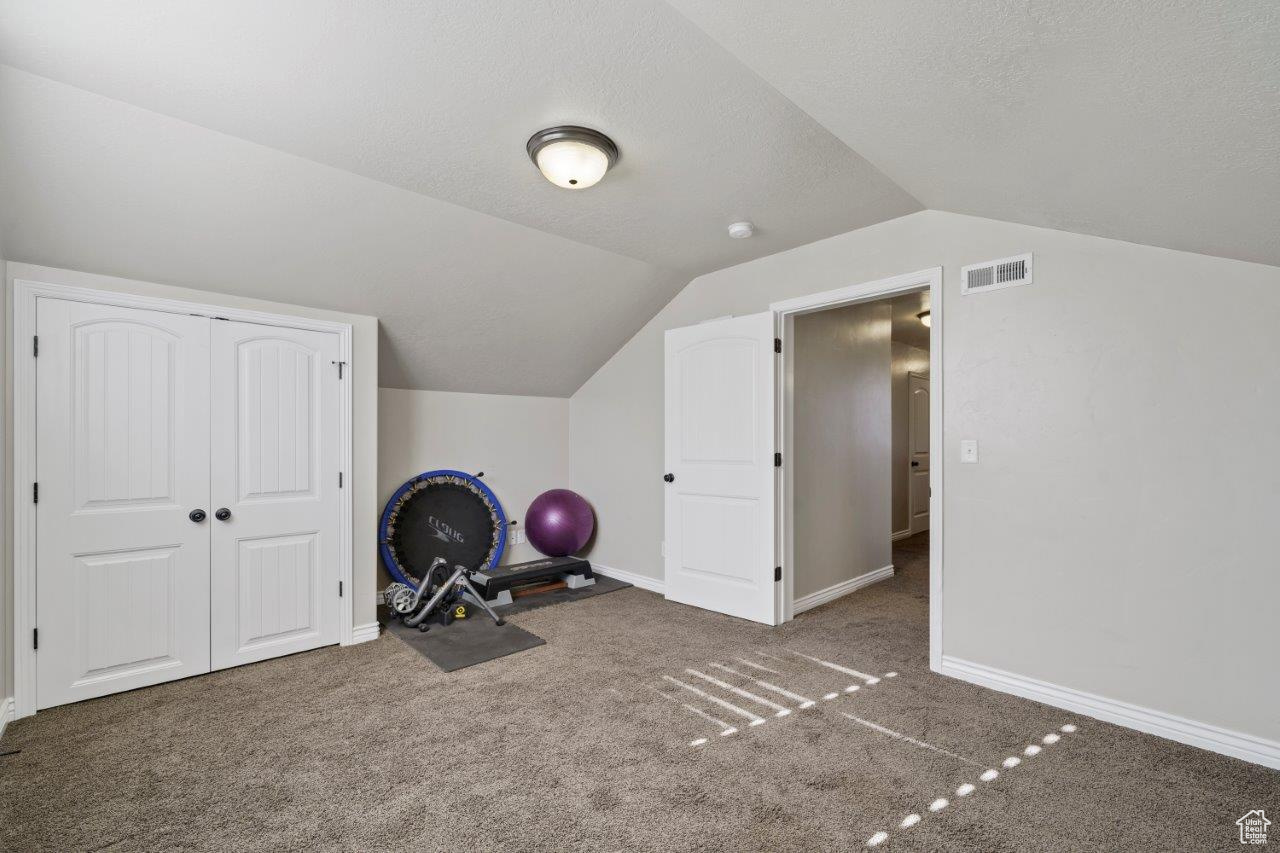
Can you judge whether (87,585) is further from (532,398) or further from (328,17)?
(532,398)

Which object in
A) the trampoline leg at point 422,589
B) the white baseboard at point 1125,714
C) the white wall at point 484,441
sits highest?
the white wall at point 484,441

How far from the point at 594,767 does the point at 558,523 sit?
2.75m

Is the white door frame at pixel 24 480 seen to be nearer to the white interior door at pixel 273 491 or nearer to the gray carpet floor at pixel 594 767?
the gray carpet floor at pixel 594 767

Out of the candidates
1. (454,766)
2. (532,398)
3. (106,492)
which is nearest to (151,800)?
(454,766)

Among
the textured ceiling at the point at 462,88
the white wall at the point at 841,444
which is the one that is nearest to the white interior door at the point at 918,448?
the white wall at the point at 841,444

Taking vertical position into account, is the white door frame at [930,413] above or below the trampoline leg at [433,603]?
above

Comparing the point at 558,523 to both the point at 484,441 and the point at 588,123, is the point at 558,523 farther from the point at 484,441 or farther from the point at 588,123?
the point at 588,123

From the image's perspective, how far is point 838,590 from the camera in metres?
4.41

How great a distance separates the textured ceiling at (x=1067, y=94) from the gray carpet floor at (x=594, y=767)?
77.3 inches

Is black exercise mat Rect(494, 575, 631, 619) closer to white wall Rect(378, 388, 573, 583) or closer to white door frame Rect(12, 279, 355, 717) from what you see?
white wall Rect(378, 388, 573, 583)

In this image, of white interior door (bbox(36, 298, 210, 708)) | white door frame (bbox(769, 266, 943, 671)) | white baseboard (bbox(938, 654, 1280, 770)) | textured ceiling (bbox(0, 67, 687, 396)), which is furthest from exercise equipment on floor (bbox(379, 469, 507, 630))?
white baseboard (bbox(938, 654, 1280, 770))

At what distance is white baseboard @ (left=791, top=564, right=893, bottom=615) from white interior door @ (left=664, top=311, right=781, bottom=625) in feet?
1.36

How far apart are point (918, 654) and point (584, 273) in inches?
120

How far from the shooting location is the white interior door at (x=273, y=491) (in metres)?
3.03
